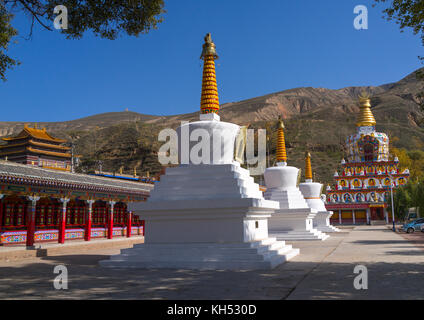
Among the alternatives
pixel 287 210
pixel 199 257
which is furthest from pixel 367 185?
pixel 199 257

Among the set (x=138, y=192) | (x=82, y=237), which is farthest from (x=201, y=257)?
(x=82, y=237)

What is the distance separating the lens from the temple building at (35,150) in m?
48.9

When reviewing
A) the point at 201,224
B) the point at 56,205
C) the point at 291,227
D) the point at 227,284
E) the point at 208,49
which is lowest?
the point at 227,284

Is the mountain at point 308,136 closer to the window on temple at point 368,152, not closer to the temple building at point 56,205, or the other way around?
the window on temple at point 368,152

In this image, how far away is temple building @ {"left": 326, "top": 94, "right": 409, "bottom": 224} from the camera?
167 ft

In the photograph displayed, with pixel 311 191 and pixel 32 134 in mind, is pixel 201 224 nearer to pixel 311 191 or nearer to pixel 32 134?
pixel 311 191

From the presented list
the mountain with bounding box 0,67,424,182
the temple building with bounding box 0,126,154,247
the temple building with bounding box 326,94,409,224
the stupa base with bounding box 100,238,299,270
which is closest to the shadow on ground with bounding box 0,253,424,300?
the stupa base with bounding box 100,238,299,270

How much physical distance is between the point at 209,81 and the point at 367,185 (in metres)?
44.3

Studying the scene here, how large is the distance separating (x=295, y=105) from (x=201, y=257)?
18690cm

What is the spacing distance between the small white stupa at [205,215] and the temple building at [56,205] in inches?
298

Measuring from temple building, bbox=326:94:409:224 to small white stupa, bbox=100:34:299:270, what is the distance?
41852 mm

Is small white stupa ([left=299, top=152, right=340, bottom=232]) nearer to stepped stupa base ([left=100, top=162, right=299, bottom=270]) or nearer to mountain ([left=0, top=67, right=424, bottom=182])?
stepped stupa base ([left=100, top=162, right=299, bottom=270])

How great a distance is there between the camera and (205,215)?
1182 centimetres
